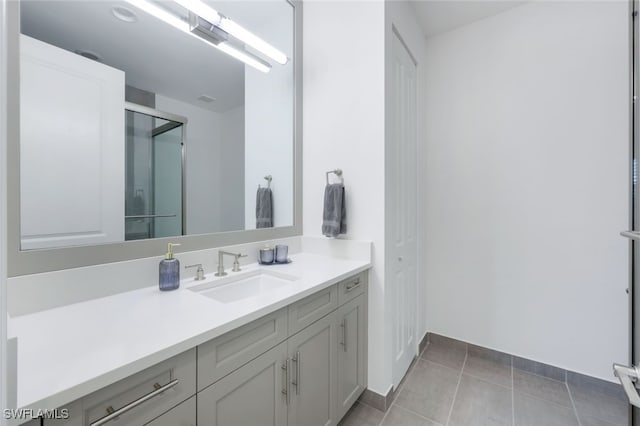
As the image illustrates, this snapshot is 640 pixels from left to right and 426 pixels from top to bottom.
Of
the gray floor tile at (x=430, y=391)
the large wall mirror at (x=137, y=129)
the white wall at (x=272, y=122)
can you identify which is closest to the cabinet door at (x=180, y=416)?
the large wall mirror at (x=137, y=129)

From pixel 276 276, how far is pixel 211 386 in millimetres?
682

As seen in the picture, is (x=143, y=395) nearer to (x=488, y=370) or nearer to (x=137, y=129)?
(x=137, y=129)

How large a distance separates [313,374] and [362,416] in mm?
643

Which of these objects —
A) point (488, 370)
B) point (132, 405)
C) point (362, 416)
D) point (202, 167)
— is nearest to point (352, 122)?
point (202, 167)

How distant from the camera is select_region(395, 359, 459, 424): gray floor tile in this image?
1613 mm

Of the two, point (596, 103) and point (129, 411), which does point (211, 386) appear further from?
point (596, 103)

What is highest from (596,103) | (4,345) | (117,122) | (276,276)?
(596,103)

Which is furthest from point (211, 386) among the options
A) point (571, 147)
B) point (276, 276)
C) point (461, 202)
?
point (571, 147)

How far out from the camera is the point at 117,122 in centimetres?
112

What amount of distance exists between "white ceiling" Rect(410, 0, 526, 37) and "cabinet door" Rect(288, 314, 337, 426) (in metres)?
2.28

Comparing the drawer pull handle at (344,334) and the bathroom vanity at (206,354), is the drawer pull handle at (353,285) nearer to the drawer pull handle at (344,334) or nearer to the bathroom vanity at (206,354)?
the bathroom vanity at (206,354)

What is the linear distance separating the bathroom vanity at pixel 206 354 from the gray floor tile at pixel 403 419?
26 centimetres

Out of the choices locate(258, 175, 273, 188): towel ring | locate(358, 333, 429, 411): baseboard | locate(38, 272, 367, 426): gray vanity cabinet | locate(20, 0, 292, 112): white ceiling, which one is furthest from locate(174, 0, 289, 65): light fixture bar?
locate(358, 333, 429, 411): baseboard

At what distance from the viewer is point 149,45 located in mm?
1240
